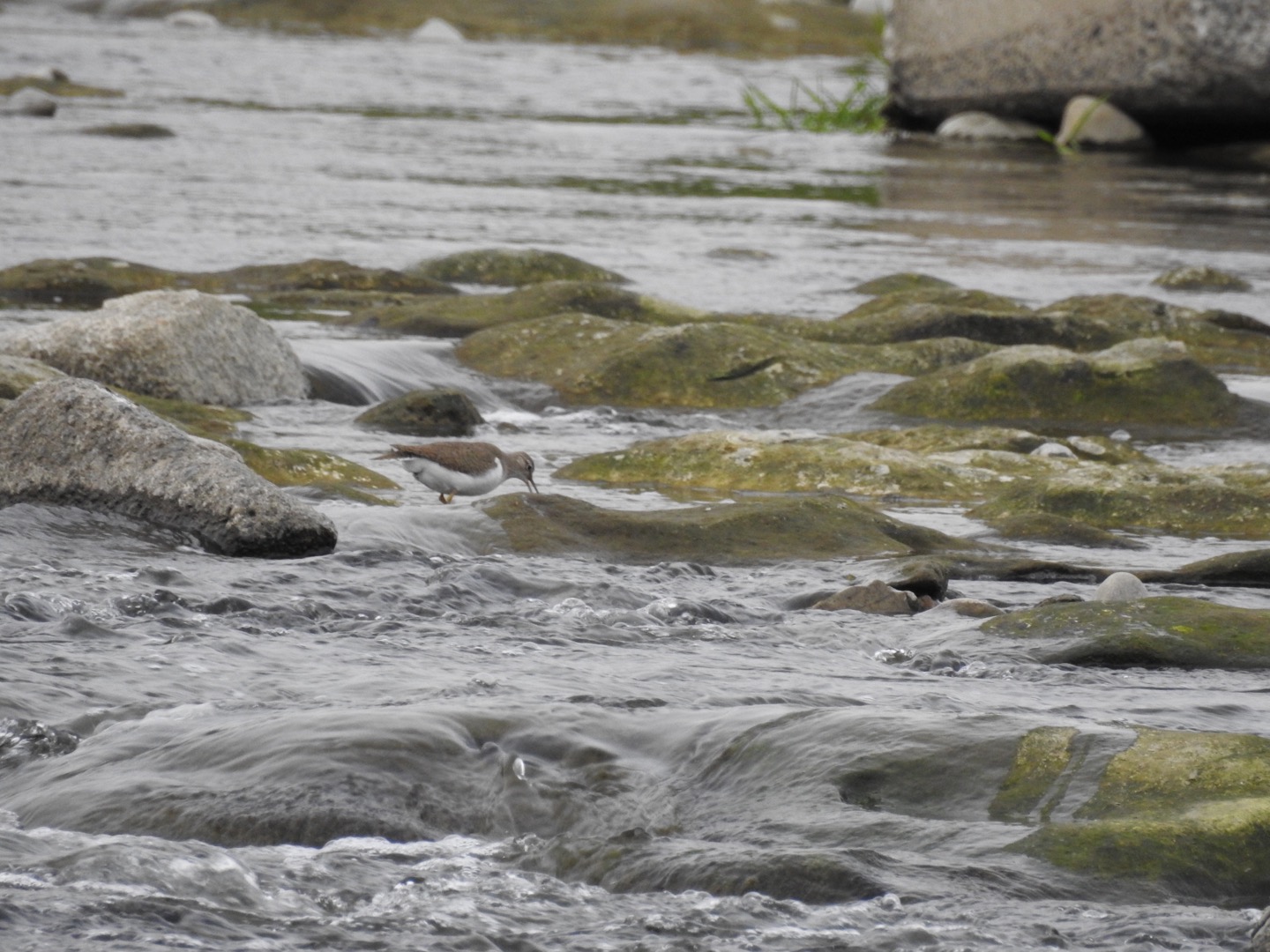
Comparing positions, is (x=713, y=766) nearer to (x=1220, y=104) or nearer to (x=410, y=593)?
(x=410, y=593)

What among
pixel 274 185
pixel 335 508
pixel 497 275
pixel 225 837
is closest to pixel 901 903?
pixel 225 837

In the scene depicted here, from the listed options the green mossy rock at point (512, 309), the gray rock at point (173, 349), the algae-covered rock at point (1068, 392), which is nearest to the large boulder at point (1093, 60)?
the green mossy rock at point (512, 309)

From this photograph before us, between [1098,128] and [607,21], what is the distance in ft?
117

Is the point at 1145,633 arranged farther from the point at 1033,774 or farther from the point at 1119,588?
the point at 1033,774

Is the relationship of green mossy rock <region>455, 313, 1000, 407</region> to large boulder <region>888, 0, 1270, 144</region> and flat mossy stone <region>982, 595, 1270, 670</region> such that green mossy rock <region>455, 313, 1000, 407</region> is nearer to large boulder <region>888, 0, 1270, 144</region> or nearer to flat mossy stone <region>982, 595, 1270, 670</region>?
flat mossy stone <region>982, 595, 1270, 670</region>

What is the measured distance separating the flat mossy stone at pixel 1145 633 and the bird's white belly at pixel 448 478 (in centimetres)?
271

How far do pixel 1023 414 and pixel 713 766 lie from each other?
677 cm

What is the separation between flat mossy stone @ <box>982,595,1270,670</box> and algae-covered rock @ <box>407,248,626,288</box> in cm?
958

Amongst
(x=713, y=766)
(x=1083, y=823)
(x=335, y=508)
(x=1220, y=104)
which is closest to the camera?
(x=1083, y=823)

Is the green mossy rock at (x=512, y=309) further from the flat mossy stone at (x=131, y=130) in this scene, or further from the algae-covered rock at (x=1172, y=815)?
the flat mossy stone at (x=131, y=130)

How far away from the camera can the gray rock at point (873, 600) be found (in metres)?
6.64

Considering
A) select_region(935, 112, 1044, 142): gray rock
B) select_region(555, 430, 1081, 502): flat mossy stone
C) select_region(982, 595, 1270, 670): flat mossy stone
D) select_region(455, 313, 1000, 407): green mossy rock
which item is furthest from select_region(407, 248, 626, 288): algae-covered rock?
select_region(935, 112, 1044, 142): gray rock

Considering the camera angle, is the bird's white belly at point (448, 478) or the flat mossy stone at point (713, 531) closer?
the flat mossy stone at point (713, 531)

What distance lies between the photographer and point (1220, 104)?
2723 centimetres
